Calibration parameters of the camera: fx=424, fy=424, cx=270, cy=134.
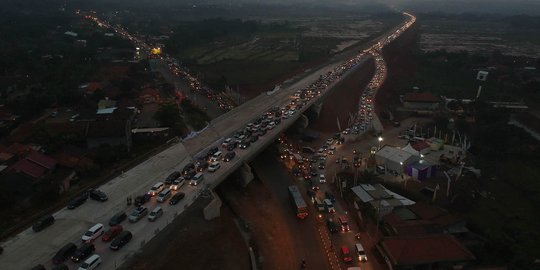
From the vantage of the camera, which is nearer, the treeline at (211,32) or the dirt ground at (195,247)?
the dirt ground at (195,247)

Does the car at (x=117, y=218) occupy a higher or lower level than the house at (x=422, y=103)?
higher

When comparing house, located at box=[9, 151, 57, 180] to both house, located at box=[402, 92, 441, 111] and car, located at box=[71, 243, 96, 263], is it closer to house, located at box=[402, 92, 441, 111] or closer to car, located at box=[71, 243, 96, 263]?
car, located at box=[71, 243, 96, 263]

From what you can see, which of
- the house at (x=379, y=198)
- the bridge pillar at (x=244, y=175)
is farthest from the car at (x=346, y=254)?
the bridge pillar at (x=244, y=175)

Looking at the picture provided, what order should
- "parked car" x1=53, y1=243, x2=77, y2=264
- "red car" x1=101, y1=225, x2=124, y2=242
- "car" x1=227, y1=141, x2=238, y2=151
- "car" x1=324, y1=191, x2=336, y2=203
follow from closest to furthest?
"parked car" x1=53, y1=243, x2=77, y2=264
"red car" x1=101, y1=225, x2=124, y2=242
"car" x1=324, y1=191, x2=336, y2=203
"car" x1=227, y1=141, x2=238, y2=151

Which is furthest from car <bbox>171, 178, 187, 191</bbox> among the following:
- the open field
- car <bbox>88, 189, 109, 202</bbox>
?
the open field

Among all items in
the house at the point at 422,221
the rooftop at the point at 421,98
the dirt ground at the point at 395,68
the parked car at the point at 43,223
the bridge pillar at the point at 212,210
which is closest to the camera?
the parked car at the point at 43,223

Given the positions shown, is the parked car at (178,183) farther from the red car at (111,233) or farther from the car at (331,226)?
the car at (331,226)
